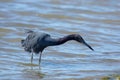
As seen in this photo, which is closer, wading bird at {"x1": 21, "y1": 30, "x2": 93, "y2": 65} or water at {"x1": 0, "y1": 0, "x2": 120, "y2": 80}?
water at {"x1": 0, "y1": 0, "x2": 120, "y2": 80}

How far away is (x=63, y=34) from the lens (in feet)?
44.5

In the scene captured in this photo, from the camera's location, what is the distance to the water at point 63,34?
10406 mm

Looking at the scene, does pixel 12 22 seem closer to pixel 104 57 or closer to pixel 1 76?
pixel 104 57

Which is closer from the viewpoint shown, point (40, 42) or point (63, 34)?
point (40, 42)

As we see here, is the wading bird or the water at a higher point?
the wading bird

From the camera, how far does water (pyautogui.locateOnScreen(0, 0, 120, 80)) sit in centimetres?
1041

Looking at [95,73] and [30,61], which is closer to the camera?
[95,73]

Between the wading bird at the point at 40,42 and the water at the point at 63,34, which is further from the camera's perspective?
the wading bird at the point at 40,42

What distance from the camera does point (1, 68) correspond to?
1048 centimetres

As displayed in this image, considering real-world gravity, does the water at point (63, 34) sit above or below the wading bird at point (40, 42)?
below

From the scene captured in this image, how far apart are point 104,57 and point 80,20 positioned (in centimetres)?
357

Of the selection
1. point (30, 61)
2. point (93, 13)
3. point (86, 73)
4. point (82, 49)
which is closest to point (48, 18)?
point (93, 13)

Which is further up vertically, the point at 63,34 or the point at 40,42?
the point at 40,42

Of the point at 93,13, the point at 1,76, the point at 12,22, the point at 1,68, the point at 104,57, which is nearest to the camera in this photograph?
the point at 1,76
